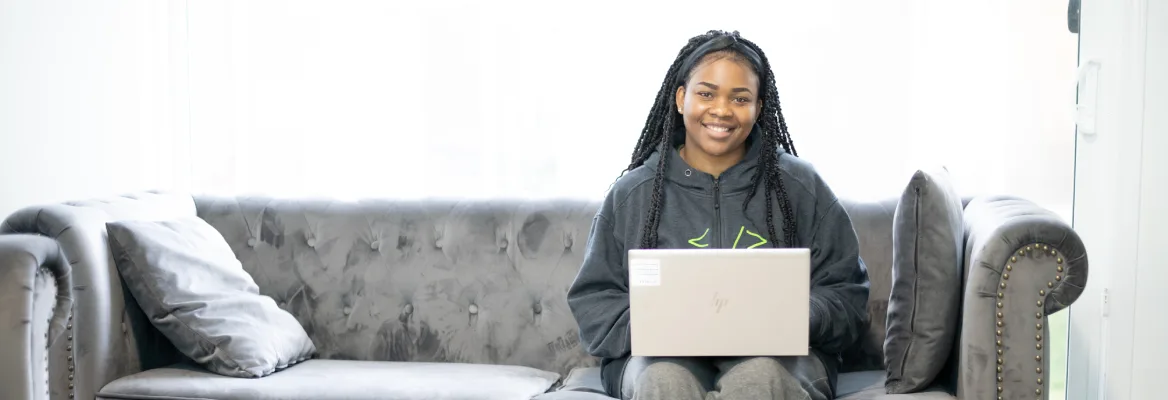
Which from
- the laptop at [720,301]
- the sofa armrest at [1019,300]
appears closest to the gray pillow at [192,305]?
the laptop at [720,301]

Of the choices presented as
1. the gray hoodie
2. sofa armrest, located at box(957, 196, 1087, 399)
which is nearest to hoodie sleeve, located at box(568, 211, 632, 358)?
the gray hoodie

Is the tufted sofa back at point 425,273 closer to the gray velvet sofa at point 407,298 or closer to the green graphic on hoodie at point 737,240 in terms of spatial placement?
the gray velvet sofa at point 407,298

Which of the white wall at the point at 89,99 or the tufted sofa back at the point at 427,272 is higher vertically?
the white wall at the point at 89,99

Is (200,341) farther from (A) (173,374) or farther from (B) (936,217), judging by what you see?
(B) (936,217)

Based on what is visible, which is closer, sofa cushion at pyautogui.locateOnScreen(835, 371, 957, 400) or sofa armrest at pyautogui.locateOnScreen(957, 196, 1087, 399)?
sofa armrest at pyautogui.locateOnScreen(957, 196, 1087, 399)

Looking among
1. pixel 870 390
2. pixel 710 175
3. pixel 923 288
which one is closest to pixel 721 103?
pixel 710 175

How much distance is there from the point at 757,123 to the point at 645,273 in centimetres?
66

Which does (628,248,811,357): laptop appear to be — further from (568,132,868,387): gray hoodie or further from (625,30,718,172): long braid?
(625,30,718,172): long braid

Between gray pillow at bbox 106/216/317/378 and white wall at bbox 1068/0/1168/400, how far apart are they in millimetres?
1847

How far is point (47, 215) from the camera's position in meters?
2.28

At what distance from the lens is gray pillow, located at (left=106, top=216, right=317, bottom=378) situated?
2354mm

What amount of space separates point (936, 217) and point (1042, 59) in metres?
1.20

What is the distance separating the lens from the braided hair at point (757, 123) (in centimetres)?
218

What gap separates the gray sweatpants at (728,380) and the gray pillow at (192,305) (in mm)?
906
